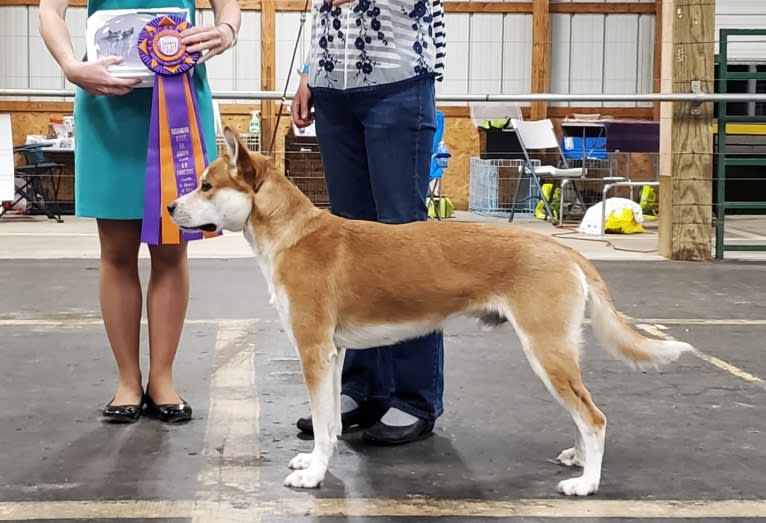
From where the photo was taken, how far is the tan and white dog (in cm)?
271

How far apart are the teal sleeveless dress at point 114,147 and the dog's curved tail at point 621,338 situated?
1.43 m

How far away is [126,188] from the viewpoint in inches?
130

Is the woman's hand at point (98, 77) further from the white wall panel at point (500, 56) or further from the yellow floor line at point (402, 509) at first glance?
the white wall panel at point (500, 56)

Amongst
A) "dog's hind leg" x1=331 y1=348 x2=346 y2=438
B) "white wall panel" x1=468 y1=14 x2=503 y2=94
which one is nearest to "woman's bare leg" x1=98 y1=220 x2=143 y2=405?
"dog's hind leg" x1=331 y1=348 x2=346 y2=438

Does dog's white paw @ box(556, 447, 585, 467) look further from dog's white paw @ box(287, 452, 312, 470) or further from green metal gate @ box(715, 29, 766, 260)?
green metal gate @ box(715, 29, 766, 260)

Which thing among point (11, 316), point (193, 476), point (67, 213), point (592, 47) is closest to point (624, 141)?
point (592, 47)

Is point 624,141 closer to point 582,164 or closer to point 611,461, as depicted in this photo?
point 582,164

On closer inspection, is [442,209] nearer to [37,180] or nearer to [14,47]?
[37,180]

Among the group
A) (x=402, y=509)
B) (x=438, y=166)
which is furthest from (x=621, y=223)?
(x=402, y=509)

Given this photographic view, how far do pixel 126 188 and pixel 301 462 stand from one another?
106cm

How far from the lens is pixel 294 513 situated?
2.56 metres

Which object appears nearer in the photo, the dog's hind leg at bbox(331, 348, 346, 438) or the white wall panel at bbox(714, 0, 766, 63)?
the dog's hind leg at bbox(331, 348, 346, 438)

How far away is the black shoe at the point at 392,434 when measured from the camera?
3.15 meters

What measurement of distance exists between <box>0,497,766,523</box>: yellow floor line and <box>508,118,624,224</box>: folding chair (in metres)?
8.10
